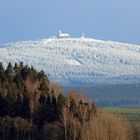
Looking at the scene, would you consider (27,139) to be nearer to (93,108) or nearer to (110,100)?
(93,108)

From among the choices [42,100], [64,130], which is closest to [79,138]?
[64,130]

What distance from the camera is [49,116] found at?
72.0m

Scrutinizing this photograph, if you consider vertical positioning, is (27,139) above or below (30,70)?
below

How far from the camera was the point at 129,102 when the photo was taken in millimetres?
166500

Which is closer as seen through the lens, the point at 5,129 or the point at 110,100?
the point at 5,129

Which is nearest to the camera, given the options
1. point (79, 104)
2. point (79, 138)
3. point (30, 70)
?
point (79, 138)

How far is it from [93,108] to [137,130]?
14.5 ft

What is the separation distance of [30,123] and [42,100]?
147 inches

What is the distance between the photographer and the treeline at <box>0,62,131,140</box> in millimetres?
67875

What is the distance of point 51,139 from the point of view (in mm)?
67688

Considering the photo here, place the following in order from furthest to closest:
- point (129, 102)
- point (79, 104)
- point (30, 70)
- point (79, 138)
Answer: point (129, 102) → point (30, 70) → point (79, 104) → point (79, 138)

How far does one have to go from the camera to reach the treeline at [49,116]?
67.9m

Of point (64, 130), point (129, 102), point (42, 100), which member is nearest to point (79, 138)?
point (64, 130)

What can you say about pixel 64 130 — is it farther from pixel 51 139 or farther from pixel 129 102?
pixel 129 102
